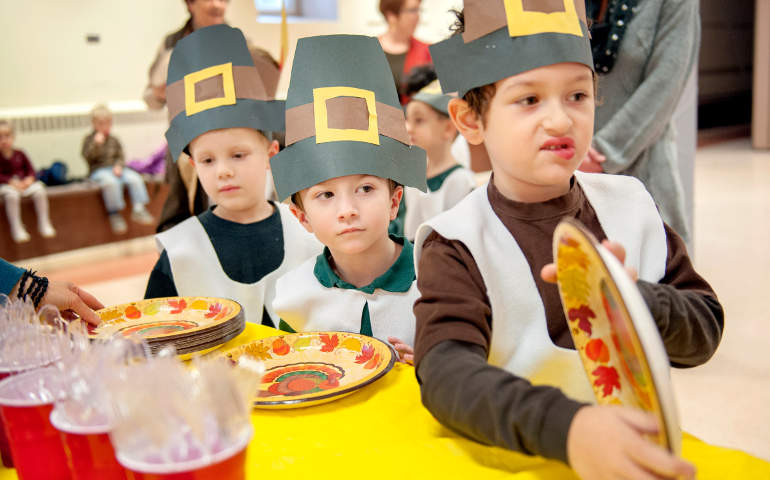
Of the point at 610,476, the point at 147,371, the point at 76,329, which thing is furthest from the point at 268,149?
the point at 610,476

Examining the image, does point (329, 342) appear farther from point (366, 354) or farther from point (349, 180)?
point (349, 180)

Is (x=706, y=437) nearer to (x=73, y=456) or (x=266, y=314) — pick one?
(x=266, y=314)

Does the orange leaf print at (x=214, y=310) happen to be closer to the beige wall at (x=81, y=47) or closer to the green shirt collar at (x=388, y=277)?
the green shirt collar at (x=388, y=277)

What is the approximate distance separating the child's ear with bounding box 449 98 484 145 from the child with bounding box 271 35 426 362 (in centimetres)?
36

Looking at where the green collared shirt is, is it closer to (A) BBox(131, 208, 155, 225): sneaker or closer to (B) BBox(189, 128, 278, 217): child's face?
(B) BBox(189, 128, 278, 217): child's face

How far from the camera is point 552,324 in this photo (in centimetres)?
104

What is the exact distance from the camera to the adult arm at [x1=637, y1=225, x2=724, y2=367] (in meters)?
0.88

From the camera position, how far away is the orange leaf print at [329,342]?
1363 mm

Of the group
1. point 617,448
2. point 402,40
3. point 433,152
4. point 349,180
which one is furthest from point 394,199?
point 402,40

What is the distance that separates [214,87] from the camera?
1.87 meters

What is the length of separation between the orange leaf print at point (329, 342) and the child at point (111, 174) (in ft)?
18.6

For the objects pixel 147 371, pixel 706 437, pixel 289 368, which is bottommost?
pixel 706 437

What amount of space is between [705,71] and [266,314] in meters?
14.1

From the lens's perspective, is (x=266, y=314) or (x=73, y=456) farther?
(x=266, y=314)
